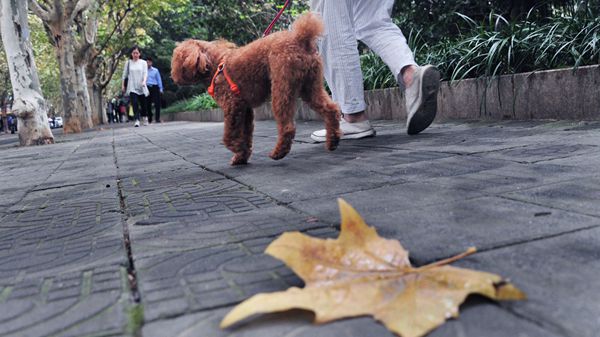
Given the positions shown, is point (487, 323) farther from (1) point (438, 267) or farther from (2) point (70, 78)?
(2) point (70, 78)

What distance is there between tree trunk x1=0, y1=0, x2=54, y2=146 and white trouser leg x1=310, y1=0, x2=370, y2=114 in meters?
7.63

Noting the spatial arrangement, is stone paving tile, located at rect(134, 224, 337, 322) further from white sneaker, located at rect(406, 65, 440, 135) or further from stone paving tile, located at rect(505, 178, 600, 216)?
white sneaker, located at rect(406, 65, 440, 135)

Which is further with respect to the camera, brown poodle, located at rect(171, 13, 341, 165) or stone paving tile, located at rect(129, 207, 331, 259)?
brown poodle, located at rect(171, 13, 341, 165)

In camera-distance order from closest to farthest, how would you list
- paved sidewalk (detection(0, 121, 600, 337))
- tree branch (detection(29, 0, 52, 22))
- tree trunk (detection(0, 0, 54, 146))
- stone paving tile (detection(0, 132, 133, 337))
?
1. paved sidewalk (detection(0, 121, 600, 337))
2. stone paving tile (detection(0, 132, 133, 337))
3. tree trunk (detection(0, 0, 54, 146))
4. tree branch (detection(29, 0, 52, 22))

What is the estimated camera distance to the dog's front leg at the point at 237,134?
4129mm

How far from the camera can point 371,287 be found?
1.28 meters

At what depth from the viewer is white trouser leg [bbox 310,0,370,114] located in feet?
15.5

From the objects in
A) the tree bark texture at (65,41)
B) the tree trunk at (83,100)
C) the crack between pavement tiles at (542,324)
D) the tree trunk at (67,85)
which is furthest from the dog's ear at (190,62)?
the tree trunk at (83,100)

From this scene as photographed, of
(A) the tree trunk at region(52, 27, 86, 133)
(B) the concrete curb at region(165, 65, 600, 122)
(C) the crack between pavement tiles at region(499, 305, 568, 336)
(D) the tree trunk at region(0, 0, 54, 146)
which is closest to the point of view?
(C) the crack between pavement tiles at region(499, 305, 568, 336)

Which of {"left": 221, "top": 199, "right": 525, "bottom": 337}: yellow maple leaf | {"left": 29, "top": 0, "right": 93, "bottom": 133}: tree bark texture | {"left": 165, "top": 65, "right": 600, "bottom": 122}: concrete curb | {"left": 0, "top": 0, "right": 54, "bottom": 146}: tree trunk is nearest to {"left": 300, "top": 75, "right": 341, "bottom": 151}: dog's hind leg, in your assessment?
{"left": 165, "top": 65, "right": 600, "bottom": 122}: concrete curb

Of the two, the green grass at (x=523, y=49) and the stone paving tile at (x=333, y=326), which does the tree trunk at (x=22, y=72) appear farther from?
the stone paving tile at (x=333, y=326)

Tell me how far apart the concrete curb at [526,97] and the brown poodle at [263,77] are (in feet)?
6.96

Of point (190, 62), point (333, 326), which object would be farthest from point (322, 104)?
point (333, 326)

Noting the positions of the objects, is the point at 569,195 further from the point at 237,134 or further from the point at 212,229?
the point at 237,134
